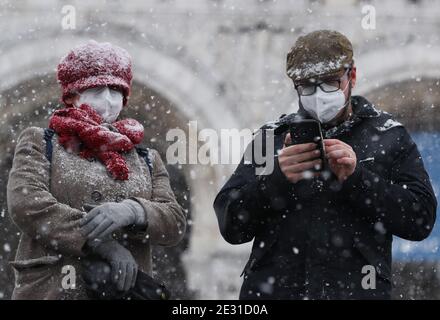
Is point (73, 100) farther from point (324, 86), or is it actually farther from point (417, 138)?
point (417, 138)

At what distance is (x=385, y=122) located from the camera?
9.65 feet

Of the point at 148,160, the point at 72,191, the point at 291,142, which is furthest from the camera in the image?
the point at 148,160

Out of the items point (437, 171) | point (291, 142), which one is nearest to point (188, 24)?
point (437, 171)

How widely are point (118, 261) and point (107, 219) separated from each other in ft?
0.49

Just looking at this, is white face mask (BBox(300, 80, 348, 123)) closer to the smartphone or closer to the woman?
the smartphone

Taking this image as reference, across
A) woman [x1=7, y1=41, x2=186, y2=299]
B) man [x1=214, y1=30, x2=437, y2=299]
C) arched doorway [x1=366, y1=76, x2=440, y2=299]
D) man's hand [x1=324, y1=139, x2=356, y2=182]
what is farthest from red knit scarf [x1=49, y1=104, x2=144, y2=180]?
arched doorway [x1=366, y1=76, x2=440, y2=299]

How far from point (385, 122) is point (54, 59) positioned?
3093mm

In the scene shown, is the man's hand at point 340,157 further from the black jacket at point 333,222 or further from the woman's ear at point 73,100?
the woman's ear at point 73,100

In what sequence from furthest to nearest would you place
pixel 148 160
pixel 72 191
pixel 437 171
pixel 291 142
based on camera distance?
pixel 437 171, pixel 148 160, pixel 72 191, pixel 291 142

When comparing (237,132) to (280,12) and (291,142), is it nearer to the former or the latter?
(280,12)

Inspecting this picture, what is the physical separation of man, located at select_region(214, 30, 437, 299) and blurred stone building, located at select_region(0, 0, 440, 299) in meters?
2.63

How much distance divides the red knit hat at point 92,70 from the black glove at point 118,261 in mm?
584

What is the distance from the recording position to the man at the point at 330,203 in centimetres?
272

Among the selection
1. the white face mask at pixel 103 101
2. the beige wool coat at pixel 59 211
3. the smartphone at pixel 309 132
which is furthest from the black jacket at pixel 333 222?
the white face mask at pixel 103 101
